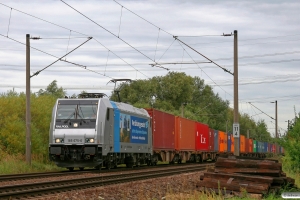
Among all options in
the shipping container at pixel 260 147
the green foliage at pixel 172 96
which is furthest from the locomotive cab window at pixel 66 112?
the green foliage at pixel 172 96

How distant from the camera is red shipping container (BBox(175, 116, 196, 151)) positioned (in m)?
41.6

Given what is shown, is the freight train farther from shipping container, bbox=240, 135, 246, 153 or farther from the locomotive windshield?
shipping container, bbox=240, 135, 246, 153

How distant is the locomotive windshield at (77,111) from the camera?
26.5 m

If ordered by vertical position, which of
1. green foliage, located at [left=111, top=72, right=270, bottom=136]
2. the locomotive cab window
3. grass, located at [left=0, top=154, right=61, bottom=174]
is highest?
green foliage, located at [left=111, top=72, right=270, bottom=136]

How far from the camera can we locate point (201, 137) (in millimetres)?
49438

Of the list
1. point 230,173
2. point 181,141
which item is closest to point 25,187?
point 230,173

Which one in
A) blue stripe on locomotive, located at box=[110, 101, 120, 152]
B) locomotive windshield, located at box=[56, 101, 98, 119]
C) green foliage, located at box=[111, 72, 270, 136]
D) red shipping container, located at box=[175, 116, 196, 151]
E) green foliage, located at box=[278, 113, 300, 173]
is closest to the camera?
green foliage, located at box=[278, 113, 300, 173]

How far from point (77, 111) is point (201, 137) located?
78.8 feet

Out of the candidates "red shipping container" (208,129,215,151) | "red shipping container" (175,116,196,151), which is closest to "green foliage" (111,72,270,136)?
→ "red shipping container" (208,129,215,151)

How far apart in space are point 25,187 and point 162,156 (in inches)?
850

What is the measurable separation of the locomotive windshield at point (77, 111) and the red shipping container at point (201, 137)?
2163cm

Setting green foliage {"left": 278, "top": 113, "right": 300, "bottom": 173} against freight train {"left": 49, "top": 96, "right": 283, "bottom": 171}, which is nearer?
green foliage {"left": 278, "top": 113, "right": 300, "bottom": 173}

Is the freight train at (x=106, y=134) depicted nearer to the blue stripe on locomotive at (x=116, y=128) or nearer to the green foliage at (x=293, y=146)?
the blue stripe on locomotive at (x=116, y=128)

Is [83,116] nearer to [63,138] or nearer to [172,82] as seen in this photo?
[63,138]
